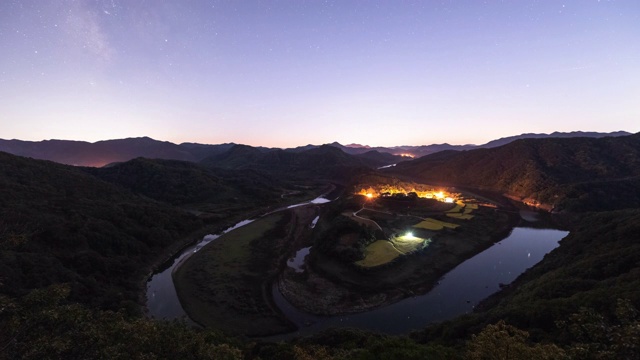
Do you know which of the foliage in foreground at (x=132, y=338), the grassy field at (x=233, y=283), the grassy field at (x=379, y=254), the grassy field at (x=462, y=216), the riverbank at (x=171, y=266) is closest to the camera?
the foliage in foreground at (x=132, y=338)

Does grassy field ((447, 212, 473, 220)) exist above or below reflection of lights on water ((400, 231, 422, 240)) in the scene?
above

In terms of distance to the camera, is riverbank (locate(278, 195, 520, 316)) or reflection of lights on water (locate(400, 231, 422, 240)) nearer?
riverbank (locate(278, 195, 520, 316))

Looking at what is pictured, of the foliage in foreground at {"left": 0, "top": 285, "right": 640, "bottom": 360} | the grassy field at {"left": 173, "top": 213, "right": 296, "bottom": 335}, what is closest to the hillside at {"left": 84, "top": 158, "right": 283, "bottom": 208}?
the grassy field at {"left": 173, "top": 213, "right": 296, "bottom": 335}

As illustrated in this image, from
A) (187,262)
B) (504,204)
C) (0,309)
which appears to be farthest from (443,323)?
(504,204)

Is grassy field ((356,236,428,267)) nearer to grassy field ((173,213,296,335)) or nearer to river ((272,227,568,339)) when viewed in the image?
river ((272,227,568,339))

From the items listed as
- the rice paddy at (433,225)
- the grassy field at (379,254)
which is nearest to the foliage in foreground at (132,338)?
the grassy field at (379,254)

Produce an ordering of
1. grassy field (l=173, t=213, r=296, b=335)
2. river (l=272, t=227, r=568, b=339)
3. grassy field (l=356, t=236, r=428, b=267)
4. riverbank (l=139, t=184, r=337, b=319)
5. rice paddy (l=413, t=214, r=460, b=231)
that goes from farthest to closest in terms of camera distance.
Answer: rice paddy (l=413, t=214, r=460, b=231) < grassy field (l=356, t=236, r=428, b=267) < riverbank (l=139, t=184, r=337, b=319) < grassy field (l=173, t=213, r=296, b=335) < river (l=272, t=227, r=568, b=339)

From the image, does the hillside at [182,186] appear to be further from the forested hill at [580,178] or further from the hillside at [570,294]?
the forested hill at [580,178]

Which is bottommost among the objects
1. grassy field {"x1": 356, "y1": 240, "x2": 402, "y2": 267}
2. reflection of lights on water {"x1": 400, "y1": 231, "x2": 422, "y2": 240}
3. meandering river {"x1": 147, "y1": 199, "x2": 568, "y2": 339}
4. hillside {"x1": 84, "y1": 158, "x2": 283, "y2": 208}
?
meandering river {"x1": 147, "y1": 199, "x2": 568, "y2": 339}
